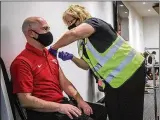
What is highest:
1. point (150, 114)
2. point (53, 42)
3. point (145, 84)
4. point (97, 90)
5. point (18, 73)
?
point (53, 42)

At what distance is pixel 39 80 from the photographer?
45.8 inches

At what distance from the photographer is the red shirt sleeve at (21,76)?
3.60 ft

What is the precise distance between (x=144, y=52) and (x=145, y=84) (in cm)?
18

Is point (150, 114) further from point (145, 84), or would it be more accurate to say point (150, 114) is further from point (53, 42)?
point (53, 42)

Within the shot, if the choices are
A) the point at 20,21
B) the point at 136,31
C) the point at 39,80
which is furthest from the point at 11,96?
the point at 136,31

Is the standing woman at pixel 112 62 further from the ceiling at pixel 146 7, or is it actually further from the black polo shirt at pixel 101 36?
the ceiling at pixel 146 7

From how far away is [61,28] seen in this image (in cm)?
141

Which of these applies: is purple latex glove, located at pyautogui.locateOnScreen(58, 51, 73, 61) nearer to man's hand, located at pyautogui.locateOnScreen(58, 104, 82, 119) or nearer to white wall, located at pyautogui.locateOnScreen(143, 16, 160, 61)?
man's hand, located at pyautogui.locateOnScreen(58, 104, 82, 119)

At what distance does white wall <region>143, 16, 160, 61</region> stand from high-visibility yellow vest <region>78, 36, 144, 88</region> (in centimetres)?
10

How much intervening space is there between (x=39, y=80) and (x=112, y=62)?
395 millimetres

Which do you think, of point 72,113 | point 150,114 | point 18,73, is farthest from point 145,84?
point 18,73

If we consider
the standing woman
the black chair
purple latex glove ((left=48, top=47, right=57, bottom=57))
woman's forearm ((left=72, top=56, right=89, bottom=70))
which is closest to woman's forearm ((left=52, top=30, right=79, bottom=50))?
the standing woman

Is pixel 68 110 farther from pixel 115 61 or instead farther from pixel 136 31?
pixel 136 31

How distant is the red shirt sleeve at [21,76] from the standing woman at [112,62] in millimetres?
208
